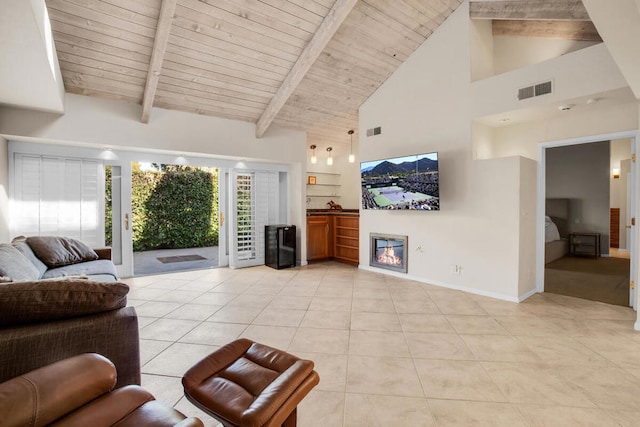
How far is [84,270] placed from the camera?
3342 millimetres

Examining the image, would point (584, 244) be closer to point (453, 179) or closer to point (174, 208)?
point (453, 179)

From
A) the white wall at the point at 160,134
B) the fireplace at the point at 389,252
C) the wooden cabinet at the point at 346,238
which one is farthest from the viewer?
the wooden cabinet at the point at 346,238

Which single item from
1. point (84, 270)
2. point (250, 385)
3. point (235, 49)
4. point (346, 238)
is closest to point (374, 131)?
point (346, 238)

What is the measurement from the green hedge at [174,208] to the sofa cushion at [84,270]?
4942 millimetres

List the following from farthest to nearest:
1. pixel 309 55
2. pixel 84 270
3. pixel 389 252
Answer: pixel 389 252
pixel 309 55
pixel 84 270

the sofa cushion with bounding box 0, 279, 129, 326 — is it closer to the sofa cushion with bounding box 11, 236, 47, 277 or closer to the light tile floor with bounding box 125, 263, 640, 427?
the light tile floor with bounding box 125, 263, 640, 427

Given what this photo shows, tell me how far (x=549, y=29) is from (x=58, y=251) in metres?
7.03

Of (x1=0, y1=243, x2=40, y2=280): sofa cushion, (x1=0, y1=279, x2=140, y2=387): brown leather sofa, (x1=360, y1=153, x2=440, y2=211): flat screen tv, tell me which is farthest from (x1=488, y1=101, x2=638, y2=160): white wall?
(x1=0, y1=243, x2=40, y2=280): sofa cushion

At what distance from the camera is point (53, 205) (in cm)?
438

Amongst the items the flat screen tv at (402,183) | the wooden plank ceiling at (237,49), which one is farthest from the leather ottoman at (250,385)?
the flat screen tv at (402,183)

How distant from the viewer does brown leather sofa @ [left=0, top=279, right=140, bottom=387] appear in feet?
4.41

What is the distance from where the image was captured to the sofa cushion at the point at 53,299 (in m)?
1.40

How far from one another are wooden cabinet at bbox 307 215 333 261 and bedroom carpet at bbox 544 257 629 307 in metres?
3.93

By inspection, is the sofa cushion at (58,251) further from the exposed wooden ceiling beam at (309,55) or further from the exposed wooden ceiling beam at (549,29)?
the exposed wooden ceiling beam at (549,29)
